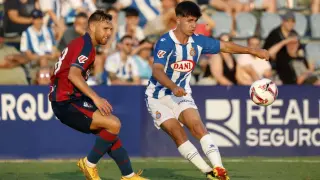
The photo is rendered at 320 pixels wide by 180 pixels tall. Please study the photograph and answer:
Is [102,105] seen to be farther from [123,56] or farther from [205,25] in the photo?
[205,25]

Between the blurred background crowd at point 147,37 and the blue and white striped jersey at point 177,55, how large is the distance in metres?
4.25

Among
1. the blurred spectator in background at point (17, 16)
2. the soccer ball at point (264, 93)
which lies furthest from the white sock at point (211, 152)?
the blurred spectator in background at point (17, 16)

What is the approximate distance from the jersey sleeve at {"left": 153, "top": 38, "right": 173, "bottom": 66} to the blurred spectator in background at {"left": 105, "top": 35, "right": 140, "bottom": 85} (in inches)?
182

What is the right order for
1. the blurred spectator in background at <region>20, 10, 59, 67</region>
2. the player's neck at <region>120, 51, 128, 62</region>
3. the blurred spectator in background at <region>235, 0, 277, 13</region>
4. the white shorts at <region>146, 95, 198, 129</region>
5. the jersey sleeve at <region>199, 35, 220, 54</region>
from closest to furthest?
the white shorts at <region>146, 95, 198, 129</region> → the jersey sleeve at <region>199, 35, 220, 54</region> → the player's neck at <region>120, 51, 128, 62</region> → the blurred spectator in background at <region>20, 10, 59, 67</region> → the blurred spectator in background at <region>235, 0, 277, 13</region>

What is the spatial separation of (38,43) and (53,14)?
688mm

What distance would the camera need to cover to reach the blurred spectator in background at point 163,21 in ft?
48.3

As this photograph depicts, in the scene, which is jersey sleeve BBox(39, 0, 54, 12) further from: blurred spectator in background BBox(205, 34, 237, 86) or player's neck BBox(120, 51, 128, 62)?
blurred spectator in background BBox(205, 34, 237, 86)

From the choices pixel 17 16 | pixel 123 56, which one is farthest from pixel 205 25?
pixel 17 16

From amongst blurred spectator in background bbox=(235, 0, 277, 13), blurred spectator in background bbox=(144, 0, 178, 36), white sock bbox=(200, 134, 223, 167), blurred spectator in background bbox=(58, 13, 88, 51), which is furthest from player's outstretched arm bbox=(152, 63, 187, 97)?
blurred spectator in background bbox=(235, 0, 277, 13)

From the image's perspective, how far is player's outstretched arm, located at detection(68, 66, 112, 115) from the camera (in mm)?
8633

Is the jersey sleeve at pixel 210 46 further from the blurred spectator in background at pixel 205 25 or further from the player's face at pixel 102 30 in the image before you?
the blurred spectator in background at pixel 205 25

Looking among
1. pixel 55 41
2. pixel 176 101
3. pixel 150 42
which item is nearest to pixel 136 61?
pixel 150 42

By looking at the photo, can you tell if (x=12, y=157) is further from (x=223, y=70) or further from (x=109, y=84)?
(x=223, y=70)

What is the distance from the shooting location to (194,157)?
949cm
